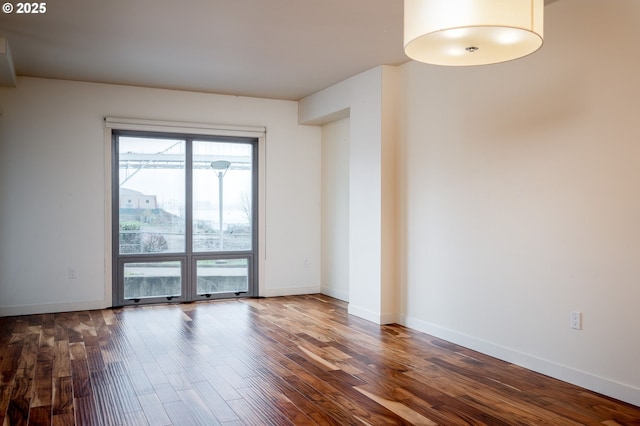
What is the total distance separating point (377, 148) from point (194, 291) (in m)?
2.91

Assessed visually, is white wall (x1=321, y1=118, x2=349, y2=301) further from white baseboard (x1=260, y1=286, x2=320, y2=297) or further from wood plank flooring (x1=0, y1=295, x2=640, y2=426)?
wood plank flooring (x1=0, y1=295, x2=640, y2=426)

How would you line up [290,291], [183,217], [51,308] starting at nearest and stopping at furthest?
1. [51,308]
2. [183,217]
3. [290,291]

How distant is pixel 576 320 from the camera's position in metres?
3.27

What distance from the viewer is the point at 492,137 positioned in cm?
394

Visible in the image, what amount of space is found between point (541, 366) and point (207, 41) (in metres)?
3.58

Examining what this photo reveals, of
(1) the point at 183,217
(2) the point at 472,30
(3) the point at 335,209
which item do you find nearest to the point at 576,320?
(2) the point at 472,30

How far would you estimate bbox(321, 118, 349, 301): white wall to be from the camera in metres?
6.28

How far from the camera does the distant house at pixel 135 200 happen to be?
5.95 meters

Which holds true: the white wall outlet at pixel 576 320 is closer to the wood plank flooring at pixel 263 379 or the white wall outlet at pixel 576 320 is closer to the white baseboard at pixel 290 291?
the wood plank flooring at pixel 263 379

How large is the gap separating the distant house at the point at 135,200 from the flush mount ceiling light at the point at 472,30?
14.3 ft

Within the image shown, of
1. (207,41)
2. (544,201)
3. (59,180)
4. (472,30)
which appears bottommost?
(544,201)

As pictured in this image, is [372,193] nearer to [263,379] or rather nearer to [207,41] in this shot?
[207,41]

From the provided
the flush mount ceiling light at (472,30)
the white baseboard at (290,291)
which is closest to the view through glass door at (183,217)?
the white baseboard at (290,291)

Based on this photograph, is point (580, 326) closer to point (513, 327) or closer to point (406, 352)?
point (513, 327)
